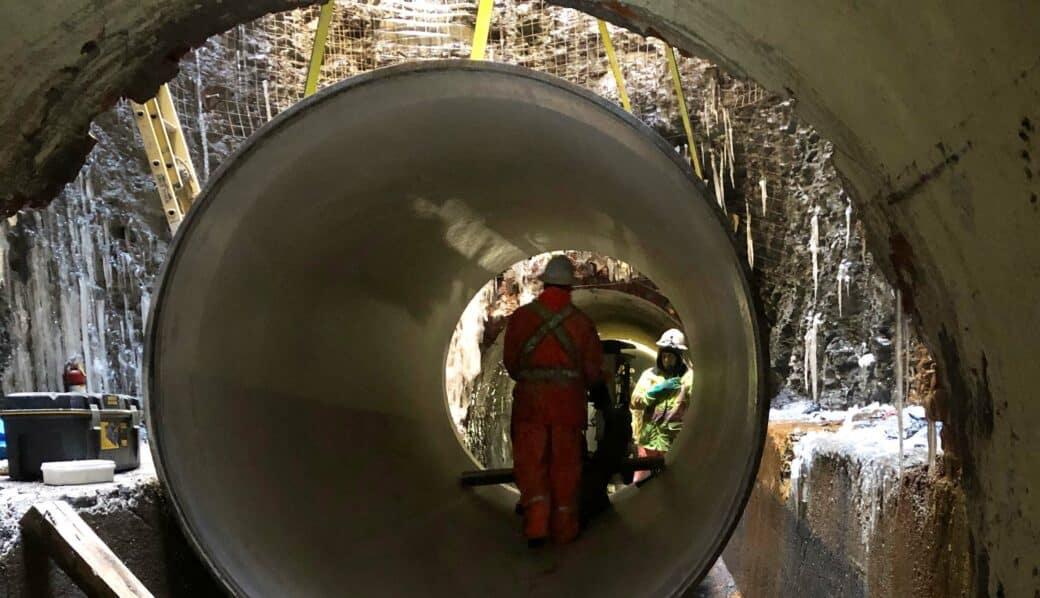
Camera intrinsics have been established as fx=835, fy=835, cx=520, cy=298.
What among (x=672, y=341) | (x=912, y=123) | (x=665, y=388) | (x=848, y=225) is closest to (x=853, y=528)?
(x=912, y=123)

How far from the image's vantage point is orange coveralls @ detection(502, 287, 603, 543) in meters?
4.61

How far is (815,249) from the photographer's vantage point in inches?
235

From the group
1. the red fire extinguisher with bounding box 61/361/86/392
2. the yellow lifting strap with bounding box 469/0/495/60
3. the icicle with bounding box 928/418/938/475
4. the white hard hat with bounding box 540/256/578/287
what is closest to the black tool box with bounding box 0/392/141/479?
the red fire extinguisher with bounding box 61/361/86/392

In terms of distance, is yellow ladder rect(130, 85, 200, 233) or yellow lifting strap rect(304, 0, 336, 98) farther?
yellow ladder rect(130, 85, 200, 233)

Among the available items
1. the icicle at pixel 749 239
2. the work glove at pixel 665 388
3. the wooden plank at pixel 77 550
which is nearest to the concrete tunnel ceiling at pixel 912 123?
the wooden plank at pixel 77 550

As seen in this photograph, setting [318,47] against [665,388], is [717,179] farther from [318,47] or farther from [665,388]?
[318,47]

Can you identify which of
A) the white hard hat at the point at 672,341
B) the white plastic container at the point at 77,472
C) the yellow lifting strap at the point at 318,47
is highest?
the yellow lifting strap at the point at 318,47

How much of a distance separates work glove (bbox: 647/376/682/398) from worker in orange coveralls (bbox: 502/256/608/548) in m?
2.79

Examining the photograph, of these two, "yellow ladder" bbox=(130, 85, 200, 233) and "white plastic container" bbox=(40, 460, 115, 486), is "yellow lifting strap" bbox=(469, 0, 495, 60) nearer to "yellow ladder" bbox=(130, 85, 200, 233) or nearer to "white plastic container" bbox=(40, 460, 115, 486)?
"white plastic container" bbox=(40, 460, 115, 486)

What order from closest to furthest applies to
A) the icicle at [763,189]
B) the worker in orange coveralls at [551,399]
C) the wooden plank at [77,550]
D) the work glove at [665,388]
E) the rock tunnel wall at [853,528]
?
the rock tunnel wall at [853,528], the wooden plank at [77,550], the worker in orange coveralls at [551,399], the icicle at [763,189], the work glove at [665,388]

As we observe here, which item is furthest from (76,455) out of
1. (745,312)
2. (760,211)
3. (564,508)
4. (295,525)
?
(760,211)

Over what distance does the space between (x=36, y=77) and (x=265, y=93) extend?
6.34 m

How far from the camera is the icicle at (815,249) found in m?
5.91

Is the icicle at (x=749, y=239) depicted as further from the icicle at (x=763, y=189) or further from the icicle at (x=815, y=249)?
the icicle at (x=815, y=249)
